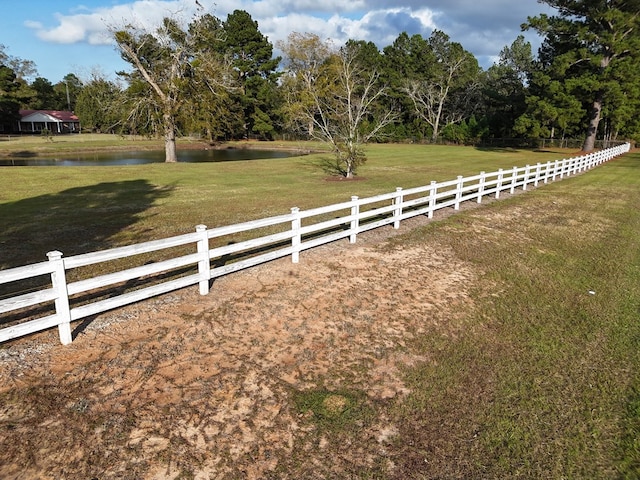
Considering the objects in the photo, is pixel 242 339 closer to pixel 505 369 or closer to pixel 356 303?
pixel 356 303

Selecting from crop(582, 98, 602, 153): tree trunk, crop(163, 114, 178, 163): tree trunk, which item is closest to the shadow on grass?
crop(163, 114, 178, 163): tree trunk

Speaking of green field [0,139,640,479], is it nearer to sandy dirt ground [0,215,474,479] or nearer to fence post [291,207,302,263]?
sandy dirt ground [0,215,474,479]

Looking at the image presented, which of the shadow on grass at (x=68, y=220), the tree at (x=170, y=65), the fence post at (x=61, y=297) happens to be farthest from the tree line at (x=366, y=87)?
the fence post at (x=61, y=297)

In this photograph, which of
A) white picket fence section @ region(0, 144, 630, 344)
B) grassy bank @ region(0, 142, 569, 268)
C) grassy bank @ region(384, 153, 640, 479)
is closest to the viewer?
grassy bank @ region(384, 153, 640, 479)

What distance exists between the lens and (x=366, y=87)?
2544cm

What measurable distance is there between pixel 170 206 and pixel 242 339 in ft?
36.4

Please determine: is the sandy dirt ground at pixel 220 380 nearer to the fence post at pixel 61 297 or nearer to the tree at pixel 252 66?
the fence post at pixel 61 297

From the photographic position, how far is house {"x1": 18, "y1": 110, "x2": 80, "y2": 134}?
84.9 metres

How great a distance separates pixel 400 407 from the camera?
468 centimetres

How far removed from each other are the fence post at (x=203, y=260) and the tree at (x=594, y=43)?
42929 millimetres

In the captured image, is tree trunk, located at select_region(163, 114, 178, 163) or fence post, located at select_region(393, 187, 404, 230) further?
tree trunk, located at select_region(163, 114, 178, 163)

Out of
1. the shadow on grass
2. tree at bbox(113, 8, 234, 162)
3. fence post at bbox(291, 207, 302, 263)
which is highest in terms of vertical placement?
tree at bbox(113, 8, 234, 162)

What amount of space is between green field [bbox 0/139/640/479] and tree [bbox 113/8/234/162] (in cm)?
1867

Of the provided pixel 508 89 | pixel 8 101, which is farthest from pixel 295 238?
pixel 8 101
